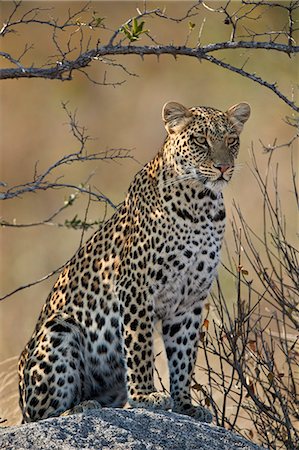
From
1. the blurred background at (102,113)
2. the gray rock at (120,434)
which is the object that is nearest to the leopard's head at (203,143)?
the gray rock at (120,434)

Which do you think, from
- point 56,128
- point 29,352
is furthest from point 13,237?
point 29,352

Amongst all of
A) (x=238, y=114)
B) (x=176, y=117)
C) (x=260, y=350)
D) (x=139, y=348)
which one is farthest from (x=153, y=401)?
(x=238, y=114)

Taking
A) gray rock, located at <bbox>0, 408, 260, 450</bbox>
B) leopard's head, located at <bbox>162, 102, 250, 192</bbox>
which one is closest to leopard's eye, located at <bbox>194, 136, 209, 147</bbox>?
leopard's head, located at <bbox>162, 102, 250, 192</bbox>

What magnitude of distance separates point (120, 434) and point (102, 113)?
19.1 metres

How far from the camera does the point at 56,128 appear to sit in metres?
26.2

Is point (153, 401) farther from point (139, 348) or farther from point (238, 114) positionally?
point (238, 114)

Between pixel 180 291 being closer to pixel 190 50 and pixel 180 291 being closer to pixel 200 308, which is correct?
pixel 200 308

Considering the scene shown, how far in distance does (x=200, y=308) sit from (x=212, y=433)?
1922mm

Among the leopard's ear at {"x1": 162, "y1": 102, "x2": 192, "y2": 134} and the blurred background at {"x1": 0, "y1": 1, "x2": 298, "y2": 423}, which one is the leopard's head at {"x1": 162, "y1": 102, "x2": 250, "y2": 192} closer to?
the leopard's ear at {"x1": 162, "y1": 102, "x2": 192, "y2": 134}

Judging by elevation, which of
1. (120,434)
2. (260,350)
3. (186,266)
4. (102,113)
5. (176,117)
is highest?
(102,113)

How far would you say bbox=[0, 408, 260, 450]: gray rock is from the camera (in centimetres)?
737

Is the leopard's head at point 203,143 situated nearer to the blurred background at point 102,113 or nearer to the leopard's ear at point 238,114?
the leopard's ear at point 238,114

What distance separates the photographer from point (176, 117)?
965 cm

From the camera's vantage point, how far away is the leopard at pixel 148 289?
9320 millimetres
